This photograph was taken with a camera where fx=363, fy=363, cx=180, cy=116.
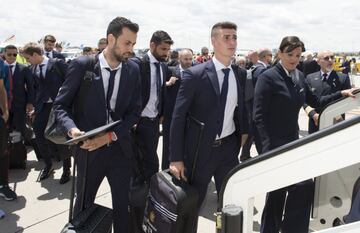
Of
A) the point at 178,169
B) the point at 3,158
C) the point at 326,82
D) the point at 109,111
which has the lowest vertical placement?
the point at 3,158

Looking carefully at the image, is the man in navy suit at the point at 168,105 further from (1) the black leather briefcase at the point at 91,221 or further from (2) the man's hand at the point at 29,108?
(2) the man's hand at the point at 29,108

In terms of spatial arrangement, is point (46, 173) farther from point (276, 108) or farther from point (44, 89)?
point (276, 108)

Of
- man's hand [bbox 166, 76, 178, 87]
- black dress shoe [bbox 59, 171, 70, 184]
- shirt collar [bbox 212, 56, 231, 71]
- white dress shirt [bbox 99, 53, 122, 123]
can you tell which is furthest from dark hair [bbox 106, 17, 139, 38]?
black dress shoe [bbox 59, 171, 70, 184]

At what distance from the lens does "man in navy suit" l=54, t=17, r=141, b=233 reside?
2887 mm

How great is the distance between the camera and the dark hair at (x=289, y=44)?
10.8ft

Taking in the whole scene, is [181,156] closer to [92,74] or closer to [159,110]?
[92,74]

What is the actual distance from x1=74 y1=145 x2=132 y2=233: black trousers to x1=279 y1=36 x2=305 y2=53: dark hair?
68.3 inches

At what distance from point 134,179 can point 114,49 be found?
121cm

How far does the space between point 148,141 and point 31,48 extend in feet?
7.84

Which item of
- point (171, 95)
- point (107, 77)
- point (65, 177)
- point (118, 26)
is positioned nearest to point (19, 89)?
point (65, 177)

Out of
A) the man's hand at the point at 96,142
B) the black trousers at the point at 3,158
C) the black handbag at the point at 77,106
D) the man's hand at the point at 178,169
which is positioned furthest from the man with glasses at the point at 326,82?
the black trousers at the point at 3,158

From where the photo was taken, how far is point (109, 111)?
3.01m

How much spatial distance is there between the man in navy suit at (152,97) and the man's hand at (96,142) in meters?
1.40

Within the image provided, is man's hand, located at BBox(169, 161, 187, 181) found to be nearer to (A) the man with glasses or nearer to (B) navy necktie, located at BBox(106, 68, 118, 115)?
(B) navy necktie, located at BBox(106, 68, 118, 115)
